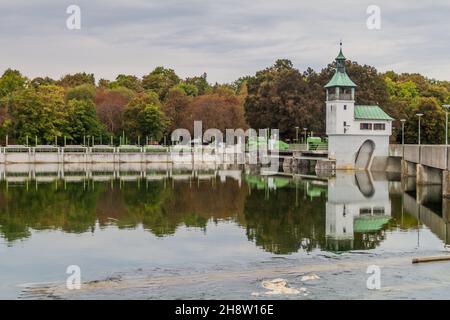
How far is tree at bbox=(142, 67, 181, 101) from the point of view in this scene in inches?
4854

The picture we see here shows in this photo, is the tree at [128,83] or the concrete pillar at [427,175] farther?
the tree at [128,83]

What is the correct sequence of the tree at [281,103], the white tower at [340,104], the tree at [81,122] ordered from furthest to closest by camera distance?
the tree at [81,122], the tree at [281,103], the white tower at [340,104]

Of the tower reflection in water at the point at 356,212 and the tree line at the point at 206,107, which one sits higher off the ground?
the tree line at the point at 206,107

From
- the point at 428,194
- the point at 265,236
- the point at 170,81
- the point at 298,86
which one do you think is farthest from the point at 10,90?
the point at 265,236

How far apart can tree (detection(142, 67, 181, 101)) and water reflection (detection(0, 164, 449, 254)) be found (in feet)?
206

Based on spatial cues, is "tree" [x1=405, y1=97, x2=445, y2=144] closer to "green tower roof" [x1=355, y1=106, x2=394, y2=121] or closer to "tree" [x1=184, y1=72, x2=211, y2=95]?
"green tower roof" [x1=355, y1=106, x2=394, y2=121]

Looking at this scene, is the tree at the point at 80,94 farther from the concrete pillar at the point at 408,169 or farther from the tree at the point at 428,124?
the concrete pillar at the point at 408,169

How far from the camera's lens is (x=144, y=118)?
315 feet

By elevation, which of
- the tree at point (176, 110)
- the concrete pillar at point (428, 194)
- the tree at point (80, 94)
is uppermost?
the tree at point (80, 94)

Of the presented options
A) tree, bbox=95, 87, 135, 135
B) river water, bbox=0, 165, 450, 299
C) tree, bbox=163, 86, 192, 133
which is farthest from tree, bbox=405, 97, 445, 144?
tree, bbox=95, 87, 135, 135

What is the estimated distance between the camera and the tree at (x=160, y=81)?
123 meters

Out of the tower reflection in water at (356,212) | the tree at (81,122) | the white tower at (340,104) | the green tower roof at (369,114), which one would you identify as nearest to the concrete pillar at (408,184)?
the tower reflection in water at (356,212)

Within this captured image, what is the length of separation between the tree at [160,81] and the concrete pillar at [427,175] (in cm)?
7657
